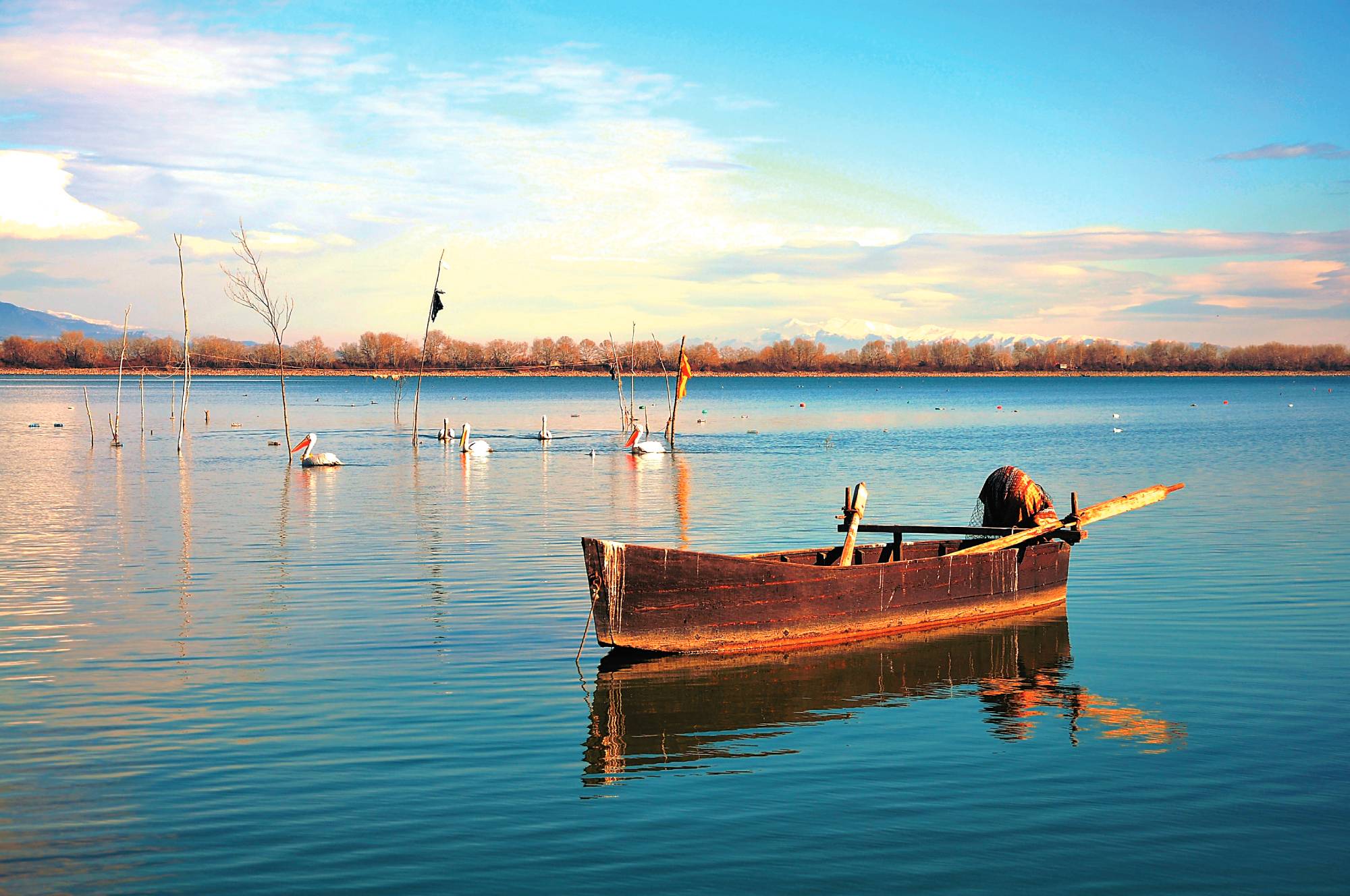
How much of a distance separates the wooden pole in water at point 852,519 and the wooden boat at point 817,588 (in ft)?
0.08

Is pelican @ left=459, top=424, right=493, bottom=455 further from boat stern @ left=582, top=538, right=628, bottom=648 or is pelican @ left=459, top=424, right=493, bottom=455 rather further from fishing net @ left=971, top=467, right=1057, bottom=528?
boat stern @ left=582, top=538, right=628, bottom=648

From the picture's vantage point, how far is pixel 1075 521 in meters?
15.9

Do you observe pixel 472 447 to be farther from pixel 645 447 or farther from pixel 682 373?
pixel 682 373

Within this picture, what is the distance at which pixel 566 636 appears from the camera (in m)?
12.8

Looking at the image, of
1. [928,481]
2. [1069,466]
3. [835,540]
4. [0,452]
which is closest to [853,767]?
[835,540]

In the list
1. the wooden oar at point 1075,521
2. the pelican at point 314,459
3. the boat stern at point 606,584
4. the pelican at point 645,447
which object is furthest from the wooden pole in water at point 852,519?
the pelican at point 645,447

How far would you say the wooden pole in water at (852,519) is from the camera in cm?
1411

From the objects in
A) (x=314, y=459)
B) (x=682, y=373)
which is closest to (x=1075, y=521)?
(x=314, y=459)

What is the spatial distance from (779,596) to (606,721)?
2.92 m

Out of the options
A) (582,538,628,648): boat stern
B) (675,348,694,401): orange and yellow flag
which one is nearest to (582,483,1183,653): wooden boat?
(582,538,628,648): boat stern

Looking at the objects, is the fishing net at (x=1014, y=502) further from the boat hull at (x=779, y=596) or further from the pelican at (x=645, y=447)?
the pelican at (x=645, y=447)

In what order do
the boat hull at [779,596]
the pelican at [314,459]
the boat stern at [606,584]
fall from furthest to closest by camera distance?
the pelican at [314,459], the boat hull at [779,596], the boat stern at [606,584]

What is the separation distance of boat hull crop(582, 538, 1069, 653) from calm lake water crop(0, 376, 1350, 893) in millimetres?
303

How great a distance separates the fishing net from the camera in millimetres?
15656
